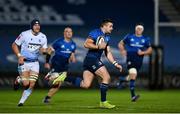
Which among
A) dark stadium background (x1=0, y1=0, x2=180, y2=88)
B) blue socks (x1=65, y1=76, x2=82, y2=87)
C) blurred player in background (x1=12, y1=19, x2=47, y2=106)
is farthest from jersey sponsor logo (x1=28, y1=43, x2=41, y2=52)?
dark stadium background (x1=0, y1=0, x2=180, y2=88)

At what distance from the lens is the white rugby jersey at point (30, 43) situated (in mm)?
16953

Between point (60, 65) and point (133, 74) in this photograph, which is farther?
point (133, 74)

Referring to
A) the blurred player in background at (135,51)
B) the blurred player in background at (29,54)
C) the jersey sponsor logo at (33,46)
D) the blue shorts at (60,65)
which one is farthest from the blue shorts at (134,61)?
the jersey sponsor logo at (33,46)

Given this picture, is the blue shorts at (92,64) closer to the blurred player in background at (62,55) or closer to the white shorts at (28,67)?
the white shorts at (28,67)

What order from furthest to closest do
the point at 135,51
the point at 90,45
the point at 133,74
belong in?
the point at 135,51, the point at 133,74, the point at 90,45

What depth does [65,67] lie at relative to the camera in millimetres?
19016

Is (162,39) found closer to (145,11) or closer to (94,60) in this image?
(145,11)

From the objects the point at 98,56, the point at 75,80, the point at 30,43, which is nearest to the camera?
the point at 98,56

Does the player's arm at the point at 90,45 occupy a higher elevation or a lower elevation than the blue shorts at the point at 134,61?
higher

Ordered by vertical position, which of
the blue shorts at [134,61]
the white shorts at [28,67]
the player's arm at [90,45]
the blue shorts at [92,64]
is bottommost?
the blue shorts at [134,61]

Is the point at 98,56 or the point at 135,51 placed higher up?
the point at 98,56

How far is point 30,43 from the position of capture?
670 inches

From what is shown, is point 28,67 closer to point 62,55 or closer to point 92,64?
point 92,64

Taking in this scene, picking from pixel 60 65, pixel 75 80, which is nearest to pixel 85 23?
pixel 60 65
